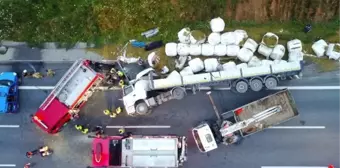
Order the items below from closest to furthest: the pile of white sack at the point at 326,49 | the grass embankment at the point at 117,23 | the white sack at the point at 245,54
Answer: the pile of white sack at the point at 326,49, the white sack at the point at 245,54, the grass embankment at the point at 117,23

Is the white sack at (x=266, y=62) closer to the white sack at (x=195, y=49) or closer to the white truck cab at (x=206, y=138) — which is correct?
the white sack at (x=195, y=49)

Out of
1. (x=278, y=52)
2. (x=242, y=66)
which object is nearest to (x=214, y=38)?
(x=242, y=66)

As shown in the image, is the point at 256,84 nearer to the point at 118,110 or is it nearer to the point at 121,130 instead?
the point at 118,110

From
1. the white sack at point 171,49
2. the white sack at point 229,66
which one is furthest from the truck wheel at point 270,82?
the white sack at point 171,49

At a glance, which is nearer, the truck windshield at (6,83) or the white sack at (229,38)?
the white sack at (229,38)

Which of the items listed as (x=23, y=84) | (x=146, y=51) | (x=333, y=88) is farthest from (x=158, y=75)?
(x=333, y=88)

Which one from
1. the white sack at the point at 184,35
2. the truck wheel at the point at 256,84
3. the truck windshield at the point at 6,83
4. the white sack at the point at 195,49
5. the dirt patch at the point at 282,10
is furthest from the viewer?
the truck windshield at the point at 6,83

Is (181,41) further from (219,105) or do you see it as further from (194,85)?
(219,105)
